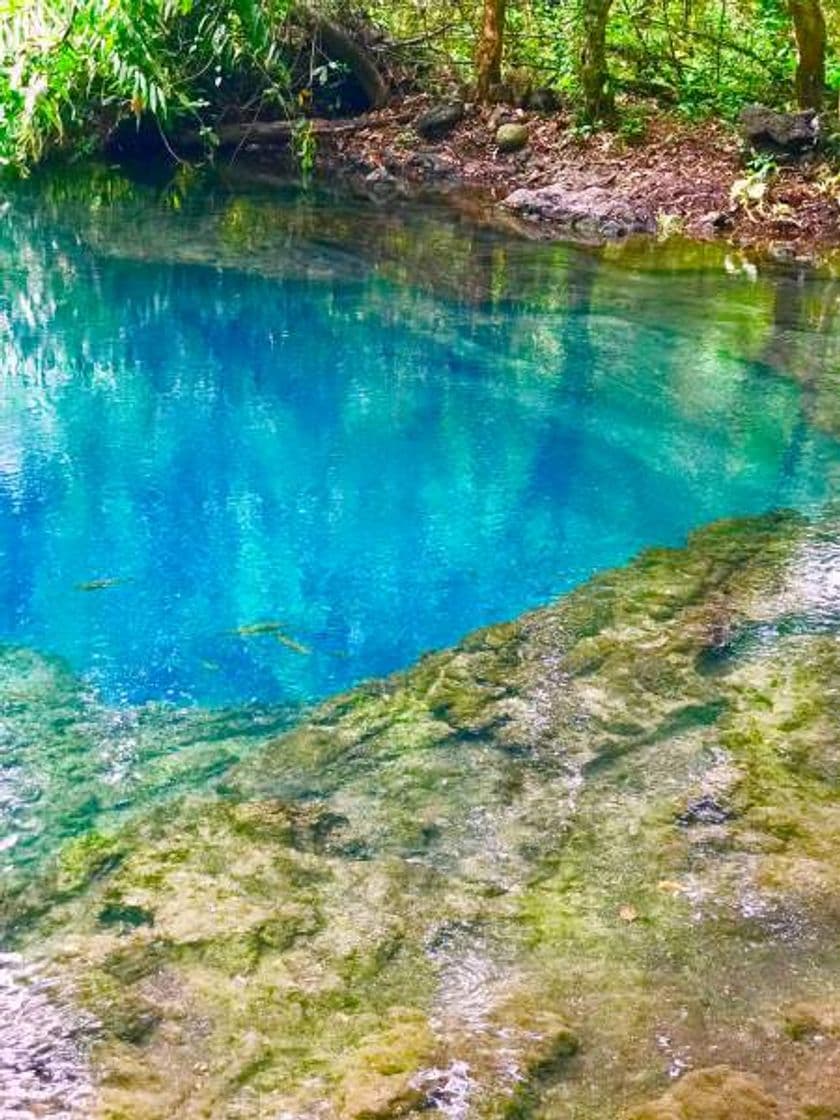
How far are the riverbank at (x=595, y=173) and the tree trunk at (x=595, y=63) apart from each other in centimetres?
35

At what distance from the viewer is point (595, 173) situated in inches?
471

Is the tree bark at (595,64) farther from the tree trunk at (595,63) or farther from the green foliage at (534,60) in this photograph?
the green foliage at (534,60)

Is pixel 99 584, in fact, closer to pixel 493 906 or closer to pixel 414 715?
pixel 414 715

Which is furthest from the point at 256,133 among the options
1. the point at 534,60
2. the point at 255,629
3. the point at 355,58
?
the point at 255,629

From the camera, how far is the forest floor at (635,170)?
10539 millimetres

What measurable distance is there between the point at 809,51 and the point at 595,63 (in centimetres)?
232

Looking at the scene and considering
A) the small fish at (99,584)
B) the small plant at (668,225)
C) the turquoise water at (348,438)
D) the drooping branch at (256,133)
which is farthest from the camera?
the drooping branch at (256,133)

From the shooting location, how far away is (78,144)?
46.8ft

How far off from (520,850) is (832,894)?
30.2 inches

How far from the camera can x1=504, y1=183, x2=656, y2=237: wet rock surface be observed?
10750 mm

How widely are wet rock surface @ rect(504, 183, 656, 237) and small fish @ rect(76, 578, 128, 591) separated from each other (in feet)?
24.0

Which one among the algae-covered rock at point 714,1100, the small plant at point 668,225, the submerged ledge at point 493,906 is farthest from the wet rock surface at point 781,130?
the algae-covered rock at point 714,1100

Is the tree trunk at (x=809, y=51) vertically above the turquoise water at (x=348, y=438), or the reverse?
the tree trunk at (x=809, y=51)

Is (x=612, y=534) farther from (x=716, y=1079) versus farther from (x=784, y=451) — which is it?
(x=716, y=1079)
